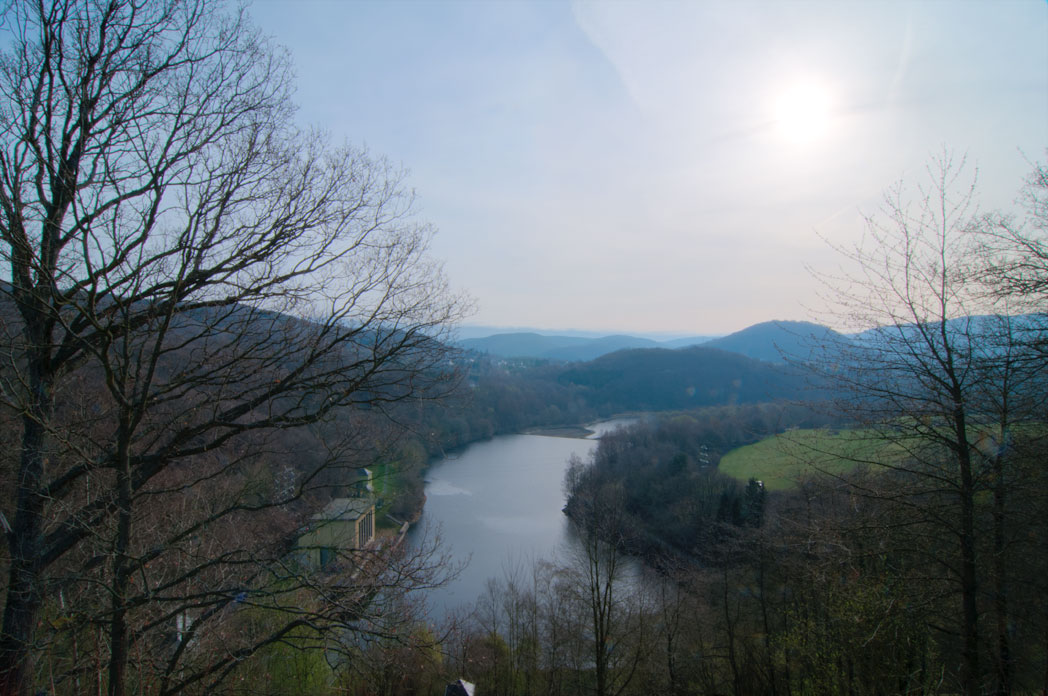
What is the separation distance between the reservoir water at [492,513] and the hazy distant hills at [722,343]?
5.47m

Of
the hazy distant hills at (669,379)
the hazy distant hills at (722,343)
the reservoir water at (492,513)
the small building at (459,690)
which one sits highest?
the hazy distant hills at (722,343)

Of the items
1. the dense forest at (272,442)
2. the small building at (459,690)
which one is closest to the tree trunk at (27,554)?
A: the dense forest at (272,442)

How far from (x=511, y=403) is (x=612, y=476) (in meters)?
22.4

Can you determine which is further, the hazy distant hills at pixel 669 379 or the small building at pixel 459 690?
the hazy distant hills at pixel 669 379

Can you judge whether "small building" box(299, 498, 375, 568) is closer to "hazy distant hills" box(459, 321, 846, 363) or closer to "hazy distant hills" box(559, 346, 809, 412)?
"hazy distant hills" box(459, 321, 846, 363)

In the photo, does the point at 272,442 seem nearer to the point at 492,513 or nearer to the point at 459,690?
the point at 459,690

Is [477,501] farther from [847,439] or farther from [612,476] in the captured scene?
[847,439]

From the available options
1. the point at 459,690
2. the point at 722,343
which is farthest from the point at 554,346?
the point at 459,690

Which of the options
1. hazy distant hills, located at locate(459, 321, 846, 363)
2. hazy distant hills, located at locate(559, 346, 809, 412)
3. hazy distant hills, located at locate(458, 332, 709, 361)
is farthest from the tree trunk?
hazy distant hills, located at locate(458, 332, 709, 361)

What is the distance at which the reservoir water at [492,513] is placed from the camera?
14261mm

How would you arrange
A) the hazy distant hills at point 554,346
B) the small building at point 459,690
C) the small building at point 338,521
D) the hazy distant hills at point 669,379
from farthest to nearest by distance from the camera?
the hazy distant hills at point 554,346 < the hazy distant hills at point 669,379 < the small building at point 459,690 < the small building at point 338,521

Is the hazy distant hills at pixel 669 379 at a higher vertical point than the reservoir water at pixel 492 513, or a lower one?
higher

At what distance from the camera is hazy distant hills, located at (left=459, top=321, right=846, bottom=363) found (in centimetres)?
424

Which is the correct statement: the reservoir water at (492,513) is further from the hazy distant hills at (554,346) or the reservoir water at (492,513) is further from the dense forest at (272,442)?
the hazy distant hills at (554,346)
